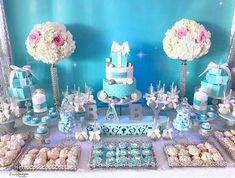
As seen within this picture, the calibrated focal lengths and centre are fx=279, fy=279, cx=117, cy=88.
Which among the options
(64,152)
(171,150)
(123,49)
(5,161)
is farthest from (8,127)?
(171,150)

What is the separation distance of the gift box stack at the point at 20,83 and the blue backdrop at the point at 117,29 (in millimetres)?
151

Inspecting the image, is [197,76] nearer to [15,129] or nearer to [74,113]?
[74,113]

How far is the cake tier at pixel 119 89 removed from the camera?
144 centimetres

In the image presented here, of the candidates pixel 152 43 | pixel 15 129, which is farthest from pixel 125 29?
pixel 15 129

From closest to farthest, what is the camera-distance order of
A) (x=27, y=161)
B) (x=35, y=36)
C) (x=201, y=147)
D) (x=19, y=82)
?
(x=27, y=161) < (x=201, y=147) < (x=35, y=36) < (x=19, y=82)

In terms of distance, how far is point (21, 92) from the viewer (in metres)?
1.62

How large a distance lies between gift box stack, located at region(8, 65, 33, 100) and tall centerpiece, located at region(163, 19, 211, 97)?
2.66 feet

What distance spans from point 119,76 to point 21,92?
600 mm

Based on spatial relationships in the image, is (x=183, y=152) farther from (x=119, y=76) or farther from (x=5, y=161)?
(x=5, y=161)

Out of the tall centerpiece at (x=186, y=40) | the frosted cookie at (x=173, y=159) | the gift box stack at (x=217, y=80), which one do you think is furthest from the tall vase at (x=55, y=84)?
the gift box stack at (x=217, y=80)

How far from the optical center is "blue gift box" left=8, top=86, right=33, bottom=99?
162 centimetres

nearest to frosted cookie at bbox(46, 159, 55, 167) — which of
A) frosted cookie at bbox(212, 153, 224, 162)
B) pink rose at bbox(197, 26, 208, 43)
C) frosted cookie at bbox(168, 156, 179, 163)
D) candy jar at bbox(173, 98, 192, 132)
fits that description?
frosted cookie at bbox(168, 156, 179, 163)

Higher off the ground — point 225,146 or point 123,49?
point 123,49

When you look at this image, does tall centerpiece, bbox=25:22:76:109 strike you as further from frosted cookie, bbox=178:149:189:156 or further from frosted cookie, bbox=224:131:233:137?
frosted cookie, bbox=224:131:233:137
